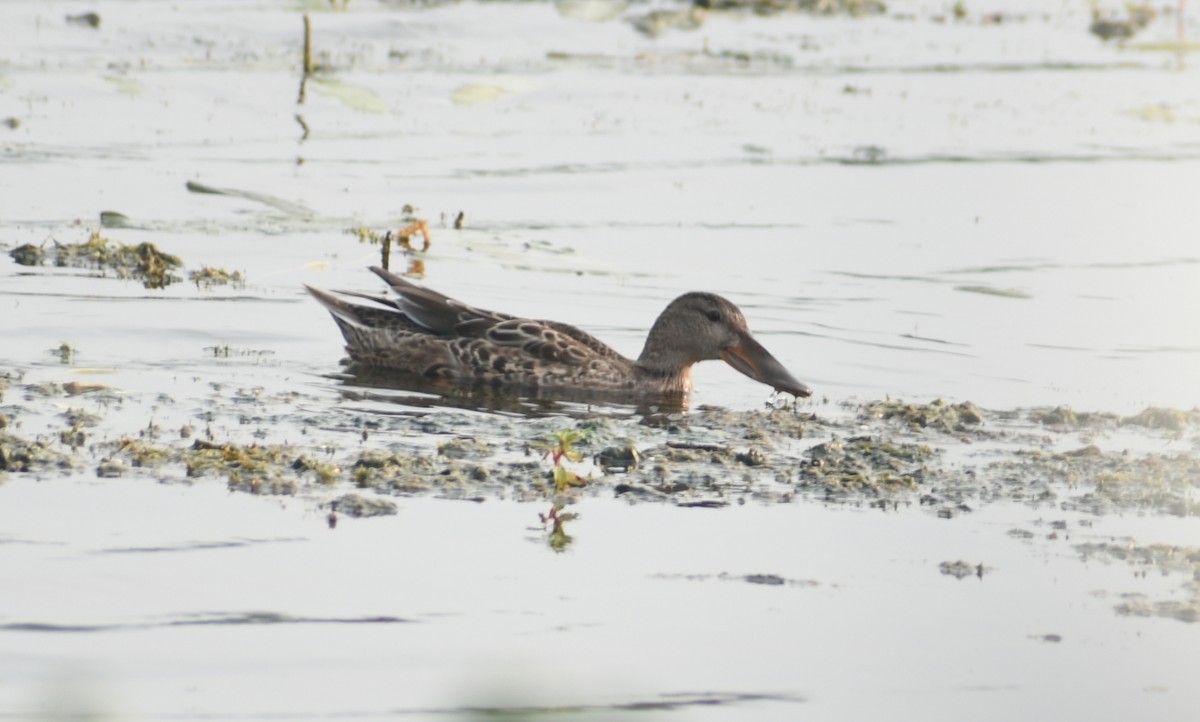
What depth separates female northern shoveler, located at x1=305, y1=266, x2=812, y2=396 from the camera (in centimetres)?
1040

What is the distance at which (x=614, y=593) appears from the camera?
6238 mm

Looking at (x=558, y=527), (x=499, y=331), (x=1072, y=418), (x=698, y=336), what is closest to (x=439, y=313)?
(x=499, y=331)

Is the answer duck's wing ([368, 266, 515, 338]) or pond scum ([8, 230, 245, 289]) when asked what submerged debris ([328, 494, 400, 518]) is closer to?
duck's wing ([368, 266, 515, 338])

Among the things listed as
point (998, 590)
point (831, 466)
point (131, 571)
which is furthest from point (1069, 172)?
point (131, 571)

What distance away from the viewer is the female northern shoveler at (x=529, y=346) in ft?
34.1

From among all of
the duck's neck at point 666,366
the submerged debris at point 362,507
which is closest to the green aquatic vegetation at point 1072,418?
the duck's neck at point 666,366

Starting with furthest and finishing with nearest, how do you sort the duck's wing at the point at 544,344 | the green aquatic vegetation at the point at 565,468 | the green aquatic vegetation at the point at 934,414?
the duck's wing at the point at 544,344
the green aquatic vegetation at the point at 934,414
the green aquatic vegetation at the point at 565,468

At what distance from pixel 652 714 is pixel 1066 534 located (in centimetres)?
276

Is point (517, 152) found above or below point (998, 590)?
above

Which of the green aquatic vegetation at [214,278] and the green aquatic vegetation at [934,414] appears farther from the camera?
the green aquatic vegetation at [214,278]

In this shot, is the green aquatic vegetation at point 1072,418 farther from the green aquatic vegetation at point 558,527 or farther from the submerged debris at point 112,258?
the submerged debris at point 112,258

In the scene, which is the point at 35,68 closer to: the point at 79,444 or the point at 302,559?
the point at 79,444

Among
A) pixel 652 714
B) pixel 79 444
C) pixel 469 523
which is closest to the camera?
pixel 652 714

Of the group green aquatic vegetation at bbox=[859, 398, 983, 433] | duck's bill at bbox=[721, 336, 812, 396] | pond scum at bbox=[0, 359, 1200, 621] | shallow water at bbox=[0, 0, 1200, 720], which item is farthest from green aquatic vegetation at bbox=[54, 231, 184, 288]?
green aquatic vegetation at bbox=[859, 398, 983, 433]
